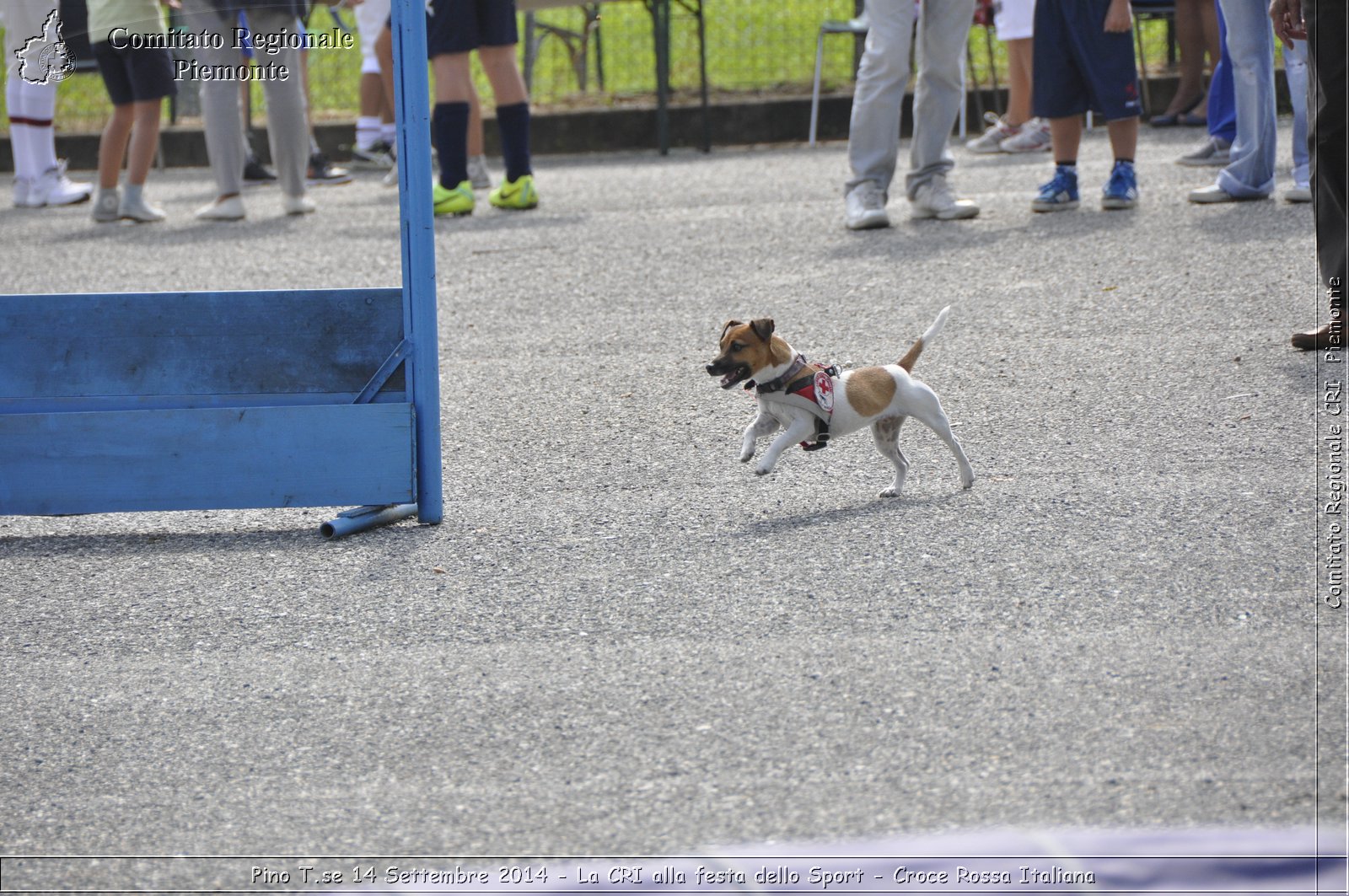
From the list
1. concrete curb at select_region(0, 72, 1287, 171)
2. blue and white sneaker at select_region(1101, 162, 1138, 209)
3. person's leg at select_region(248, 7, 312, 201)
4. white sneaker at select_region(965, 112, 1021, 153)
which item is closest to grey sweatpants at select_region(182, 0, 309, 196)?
person's leg at select_region(248, 7, 312, 201)

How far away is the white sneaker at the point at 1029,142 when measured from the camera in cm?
1003

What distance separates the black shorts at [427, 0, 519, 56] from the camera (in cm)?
797

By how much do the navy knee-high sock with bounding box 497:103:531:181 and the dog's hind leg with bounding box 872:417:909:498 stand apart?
16.4ft

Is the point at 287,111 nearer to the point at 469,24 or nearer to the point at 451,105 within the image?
the point at 451,105

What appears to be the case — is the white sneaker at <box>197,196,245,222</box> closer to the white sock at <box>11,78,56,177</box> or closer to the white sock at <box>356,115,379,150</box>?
the white sock at <box>11,78,56,177</box>

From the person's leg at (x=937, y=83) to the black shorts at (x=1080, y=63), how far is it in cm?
39

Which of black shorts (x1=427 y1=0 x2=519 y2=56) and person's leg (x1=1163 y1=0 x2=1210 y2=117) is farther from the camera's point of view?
person's leg (x1=1163 y1=0 x2=1210 y2=117)

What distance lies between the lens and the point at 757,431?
12.8 ft

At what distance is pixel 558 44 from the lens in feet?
44.3

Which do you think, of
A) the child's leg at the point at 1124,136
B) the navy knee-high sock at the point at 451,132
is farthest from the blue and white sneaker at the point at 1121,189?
the navy knee-high sock at the point at 451,132

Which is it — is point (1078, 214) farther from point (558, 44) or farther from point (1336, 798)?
point (558, 44)

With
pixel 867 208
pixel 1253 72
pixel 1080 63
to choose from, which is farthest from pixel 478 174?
pixel 1253 72

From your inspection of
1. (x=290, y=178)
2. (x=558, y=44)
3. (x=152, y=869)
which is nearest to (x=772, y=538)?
(x=152, y=869)

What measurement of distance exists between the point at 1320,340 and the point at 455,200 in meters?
4.97
